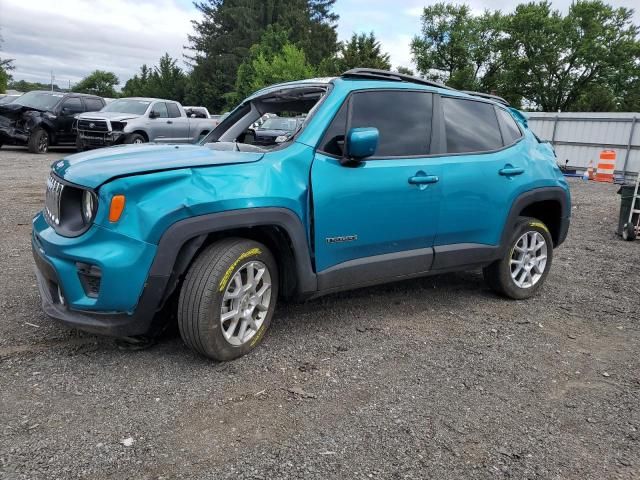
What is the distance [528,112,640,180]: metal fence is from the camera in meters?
18.1

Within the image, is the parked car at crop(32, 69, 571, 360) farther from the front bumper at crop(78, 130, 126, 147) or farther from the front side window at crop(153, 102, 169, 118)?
the front side window at crop(153, 102, 169, 118)

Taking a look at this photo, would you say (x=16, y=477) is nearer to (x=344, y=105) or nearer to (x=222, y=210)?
(x=222, y=210)

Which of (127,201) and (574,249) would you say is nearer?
(127,201)

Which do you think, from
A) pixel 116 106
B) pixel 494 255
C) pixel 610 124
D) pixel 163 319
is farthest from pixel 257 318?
pixel 610 124

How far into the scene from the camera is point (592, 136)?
1923 centimetres

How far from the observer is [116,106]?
50.2ft

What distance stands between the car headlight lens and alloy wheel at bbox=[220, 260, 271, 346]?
86 centimetres

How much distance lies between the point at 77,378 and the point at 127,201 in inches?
41.3

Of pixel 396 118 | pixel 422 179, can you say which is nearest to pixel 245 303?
pixel 422 179

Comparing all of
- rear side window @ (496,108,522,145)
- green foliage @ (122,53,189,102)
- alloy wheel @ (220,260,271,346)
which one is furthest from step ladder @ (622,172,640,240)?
green foliage @ (122,53,189,102)

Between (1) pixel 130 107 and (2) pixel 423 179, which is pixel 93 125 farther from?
(2) pixel 423 179

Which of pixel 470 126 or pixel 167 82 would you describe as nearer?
pixel 470 126

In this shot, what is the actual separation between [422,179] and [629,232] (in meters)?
5.56

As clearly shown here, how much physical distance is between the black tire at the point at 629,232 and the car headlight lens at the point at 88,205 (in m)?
7.61
